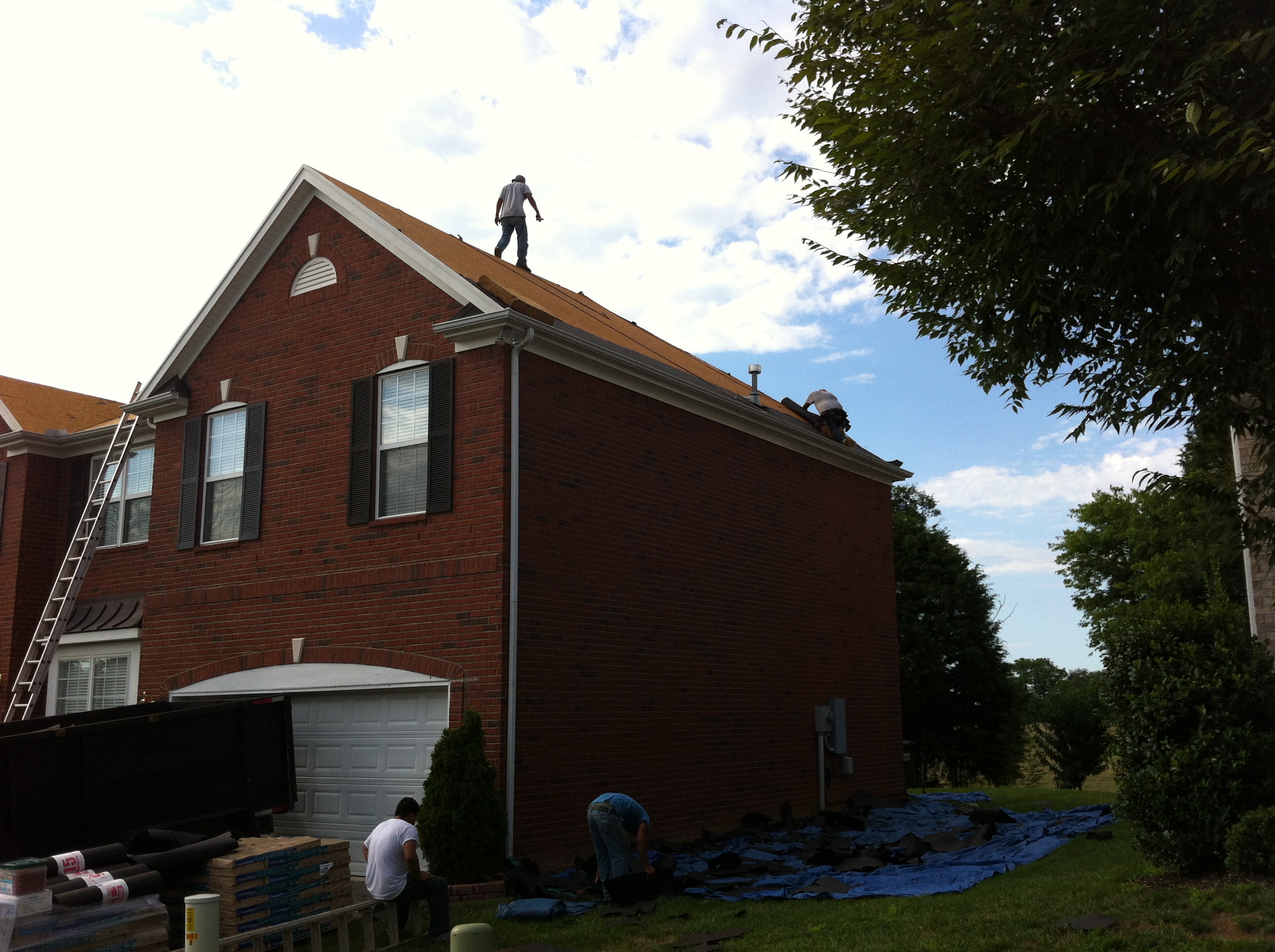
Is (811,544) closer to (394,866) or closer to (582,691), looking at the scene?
(582,691)

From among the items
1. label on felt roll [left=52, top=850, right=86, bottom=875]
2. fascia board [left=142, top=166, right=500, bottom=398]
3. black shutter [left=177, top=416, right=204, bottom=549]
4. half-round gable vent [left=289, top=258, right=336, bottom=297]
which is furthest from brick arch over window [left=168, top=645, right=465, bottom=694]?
half-round gable vent [left=289, top=258, right=336, bottom=297]

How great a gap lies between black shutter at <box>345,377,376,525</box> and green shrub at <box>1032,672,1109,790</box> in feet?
60.8

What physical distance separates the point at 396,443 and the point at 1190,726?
9.36m

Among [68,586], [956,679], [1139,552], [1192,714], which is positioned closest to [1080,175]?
[1192,714]

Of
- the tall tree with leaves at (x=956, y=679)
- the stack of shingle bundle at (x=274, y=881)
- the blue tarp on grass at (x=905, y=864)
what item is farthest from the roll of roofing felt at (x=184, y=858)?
the tall tree with leaves at (x=956, y=679)

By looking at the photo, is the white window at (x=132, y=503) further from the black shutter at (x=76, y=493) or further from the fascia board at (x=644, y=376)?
the fascia board at (x=644, y=376)

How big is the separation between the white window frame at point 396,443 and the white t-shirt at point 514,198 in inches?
229

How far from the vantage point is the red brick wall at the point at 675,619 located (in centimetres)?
1301

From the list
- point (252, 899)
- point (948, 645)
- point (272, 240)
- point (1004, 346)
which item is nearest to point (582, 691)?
point (252, 899)

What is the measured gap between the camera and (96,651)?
18078 mm

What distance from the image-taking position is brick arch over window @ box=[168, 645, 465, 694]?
12789 millimetres

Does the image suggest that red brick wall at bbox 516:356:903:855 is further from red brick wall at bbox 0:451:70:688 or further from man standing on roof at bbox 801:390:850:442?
red brick wall at bbox 0:451:70:688

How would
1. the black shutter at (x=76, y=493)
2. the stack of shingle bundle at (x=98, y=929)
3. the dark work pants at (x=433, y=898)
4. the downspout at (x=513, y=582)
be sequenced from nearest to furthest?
the stack of shingle bundle at (x=98, y=929) < the dark work pants at (x=433, y=898) < the downspout at (x=513, y=582) < the black shutter at (x=76, y=493)

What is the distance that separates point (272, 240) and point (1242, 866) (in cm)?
1385
